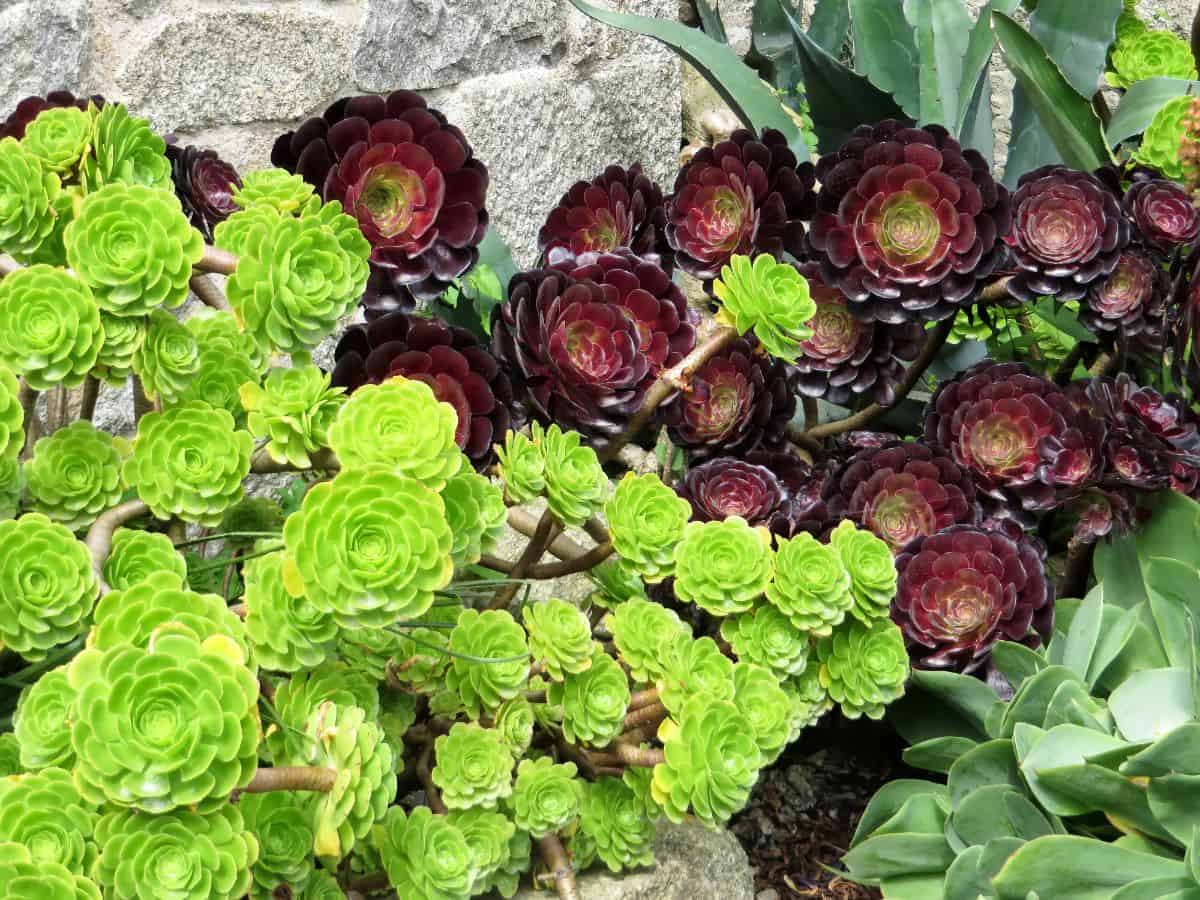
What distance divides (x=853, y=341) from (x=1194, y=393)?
35 centimetres

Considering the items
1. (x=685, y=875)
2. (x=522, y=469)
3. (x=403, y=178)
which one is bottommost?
(x=685, y=875)

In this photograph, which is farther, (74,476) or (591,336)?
(591,336)

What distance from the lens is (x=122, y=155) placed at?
0.99 metres

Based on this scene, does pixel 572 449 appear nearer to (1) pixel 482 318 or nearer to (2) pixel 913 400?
(1) pixel 482 318

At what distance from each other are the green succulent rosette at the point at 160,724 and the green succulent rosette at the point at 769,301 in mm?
583

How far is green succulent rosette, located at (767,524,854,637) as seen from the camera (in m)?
1.09

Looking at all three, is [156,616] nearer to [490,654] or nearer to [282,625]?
[282,625]

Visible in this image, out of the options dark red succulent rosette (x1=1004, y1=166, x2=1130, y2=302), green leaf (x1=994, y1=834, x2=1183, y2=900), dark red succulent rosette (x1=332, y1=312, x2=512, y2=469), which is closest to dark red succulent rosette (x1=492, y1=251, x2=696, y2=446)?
dark red succulent rosette (x1=332, y1=312, x2=512, y2=469)

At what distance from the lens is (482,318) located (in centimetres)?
154

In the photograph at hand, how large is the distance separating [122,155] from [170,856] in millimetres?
569

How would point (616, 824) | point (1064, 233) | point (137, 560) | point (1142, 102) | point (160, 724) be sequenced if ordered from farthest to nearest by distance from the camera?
point (1142, 102) < point (1064, 233) < point (616, 824) < point (137, 560) < point (160, 724)

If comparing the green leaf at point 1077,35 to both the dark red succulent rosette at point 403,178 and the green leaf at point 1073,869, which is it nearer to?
the dark red succulent rosette at point 403,178

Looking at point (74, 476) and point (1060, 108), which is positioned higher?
point (1060, 108)

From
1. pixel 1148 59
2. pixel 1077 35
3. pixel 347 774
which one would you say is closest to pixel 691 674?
pixel 347 774
